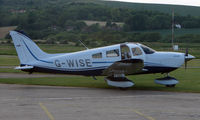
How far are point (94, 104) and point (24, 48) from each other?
574 cm

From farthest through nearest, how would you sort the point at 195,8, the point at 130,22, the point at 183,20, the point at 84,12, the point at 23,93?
the point at 195,8 < the point at 84,12 < the point at 183,20 < the point at 130,22 < the point at 23,93

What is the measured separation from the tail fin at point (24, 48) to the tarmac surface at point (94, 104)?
140 cm

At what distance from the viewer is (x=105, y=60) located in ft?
49.9

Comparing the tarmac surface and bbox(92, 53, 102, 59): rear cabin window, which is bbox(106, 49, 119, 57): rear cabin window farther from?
the tarmac surface

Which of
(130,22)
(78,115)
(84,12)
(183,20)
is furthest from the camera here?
(84,12)

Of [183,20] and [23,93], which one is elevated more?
[183,20]

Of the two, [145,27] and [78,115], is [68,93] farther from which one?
[145,27]

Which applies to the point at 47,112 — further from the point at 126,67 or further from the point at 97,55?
the point at 97,55

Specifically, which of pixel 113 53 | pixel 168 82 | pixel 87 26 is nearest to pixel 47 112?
pixel 113 53

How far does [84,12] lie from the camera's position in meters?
56.0

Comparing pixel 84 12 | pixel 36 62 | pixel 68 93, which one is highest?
pixel 84 12

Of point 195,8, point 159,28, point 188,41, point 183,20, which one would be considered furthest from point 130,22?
point 195,8

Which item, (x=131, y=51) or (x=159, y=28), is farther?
(x=159, y=28)

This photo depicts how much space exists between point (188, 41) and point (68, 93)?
3412 centimetres
